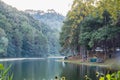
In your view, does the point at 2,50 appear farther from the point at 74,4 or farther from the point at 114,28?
the point at 74,4

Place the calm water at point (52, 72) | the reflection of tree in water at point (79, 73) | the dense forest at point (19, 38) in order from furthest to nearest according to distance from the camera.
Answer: the dense forest at point (19, 38) → the calm water at point (52, 72) → the reflection of tree in water at point (79, 73)

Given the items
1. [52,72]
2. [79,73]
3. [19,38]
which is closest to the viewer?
[79,73]

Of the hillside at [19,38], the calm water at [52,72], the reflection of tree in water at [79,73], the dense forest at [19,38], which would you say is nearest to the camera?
the reflection of tree in water at [79,73]

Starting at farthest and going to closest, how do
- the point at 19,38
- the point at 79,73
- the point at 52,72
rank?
the point at 19,38
the point at 52,72
the point at 79,73

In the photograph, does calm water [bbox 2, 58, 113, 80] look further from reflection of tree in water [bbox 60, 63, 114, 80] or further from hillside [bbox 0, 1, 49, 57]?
hillside [bbox 0, 1, 49, 57]

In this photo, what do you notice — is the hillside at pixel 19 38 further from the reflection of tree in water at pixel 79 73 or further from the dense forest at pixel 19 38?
the reflection of tree in water at pixel 79 73

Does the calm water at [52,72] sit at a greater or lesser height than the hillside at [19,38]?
lesser

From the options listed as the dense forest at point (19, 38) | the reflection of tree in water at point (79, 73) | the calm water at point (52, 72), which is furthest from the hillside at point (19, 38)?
the reflection of tree in water at point (79, 73)

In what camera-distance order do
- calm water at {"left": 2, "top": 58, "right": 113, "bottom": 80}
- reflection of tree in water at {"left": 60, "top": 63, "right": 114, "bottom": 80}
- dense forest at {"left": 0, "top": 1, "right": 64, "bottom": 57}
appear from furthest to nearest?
dense forest at {"left": 0, "top": 1, "right": 64, "bottom": 57}
calm water at {"left": 2, "top": 58, "right": 113, "bottom": 80}
reflection of tree in water at {"left": 60, "top": 63, "right": 114, "bottom": 80}

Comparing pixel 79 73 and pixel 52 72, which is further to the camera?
pixel 52 72

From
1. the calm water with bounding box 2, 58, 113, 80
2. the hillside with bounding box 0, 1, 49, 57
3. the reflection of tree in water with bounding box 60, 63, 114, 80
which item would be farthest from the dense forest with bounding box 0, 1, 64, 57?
the reflection of tree in water with bounding box 60, 63, 114, 80

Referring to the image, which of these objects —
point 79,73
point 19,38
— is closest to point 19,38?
point 19,38

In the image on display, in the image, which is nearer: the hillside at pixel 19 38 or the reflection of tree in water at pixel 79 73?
the reflection of tree in water at pixel 79 73

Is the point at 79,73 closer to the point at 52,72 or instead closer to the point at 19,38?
the point at 52,72
